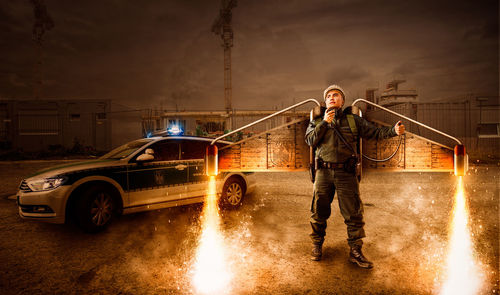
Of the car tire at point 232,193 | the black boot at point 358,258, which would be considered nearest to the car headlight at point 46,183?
the car tire at point 232,193

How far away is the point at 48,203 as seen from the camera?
4.07 meters

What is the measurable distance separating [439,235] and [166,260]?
162 inches

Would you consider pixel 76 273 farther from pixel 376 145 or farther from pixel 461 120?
pixel 461 120

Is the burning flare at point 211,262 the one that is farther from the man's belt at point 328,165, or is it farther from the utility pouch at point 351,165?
the utility pouch at point 351,165

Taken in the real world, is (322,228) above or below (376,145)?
below

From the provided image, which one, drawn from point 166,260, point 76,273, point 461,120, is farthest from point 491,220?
point 461,120

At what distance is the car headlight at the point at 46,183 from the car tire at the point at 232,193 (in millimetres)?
2844

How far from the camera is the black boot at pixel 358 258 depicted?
10.2 ft

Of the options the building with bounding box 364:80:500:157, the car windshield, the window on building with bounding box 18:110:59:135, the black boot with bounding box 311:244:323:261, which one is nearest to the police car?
the car windshield

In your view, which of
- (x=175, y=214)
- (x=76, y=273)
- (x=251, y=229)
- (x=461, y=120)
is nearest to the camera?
(x=76, y=273)

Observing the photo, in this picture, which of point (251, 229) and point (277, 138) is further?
point (251, 229)

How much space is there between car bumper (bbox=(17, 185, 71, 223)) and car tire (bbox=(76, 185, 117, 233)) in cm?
23

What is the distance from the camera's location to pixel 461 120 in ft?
60.8

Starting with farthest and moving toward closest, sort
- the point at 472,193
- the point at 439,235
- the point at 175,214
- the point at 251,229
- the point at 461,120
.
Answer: the point at 461,120 < the point at 472,193 < the point at 175,214 < the point at 251,229 < the point at 439,235
